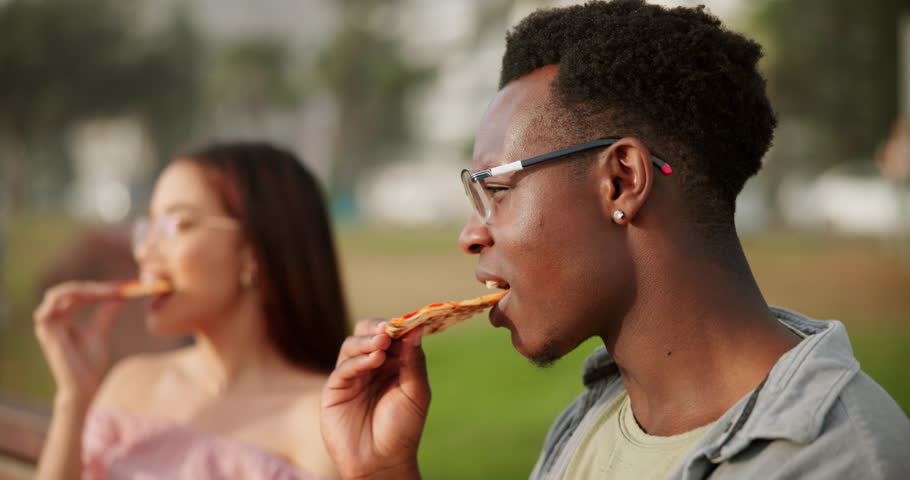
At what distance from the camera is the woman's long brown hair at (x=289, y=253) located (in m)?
3.15

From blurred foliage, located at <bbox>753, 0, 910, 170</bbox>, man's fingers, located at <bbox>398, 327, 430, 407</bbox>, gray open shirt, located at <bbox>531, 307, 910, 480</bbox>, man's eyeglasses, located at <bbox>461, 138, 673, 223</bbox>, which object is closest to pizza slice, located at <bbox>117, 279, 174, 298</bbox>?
man's fingers, located at <bbox>398, 327, 430, 407</bbox>

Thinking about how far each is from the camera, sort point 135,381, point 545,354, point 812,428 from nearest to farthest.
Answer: point 812,428 < point 545,354 < point 135,381

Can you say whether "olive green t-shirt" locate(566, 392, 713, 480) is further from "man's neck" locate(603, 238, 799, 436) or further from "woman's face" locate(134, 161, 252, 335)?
"woman's face" locate(134, 161, 252, 335)

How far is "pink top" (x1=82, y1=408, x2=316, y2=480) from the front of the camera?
9.53 feet

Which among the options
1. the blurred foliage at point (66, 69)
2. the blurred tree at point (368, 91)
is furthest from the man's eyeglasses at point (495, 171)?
the blurred foliage at point (66, 69)

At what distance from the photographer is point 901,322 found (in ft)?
19.0

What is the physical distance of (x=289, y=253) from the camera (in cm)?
315

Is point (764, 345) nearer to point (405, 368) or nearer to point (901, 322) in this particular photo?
point (405, 368)

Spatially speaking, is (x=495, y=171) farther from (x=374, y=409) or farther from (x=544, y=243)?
(x=374, y=409)

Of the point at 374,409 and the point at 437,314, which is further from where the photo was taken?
the point at 374,409

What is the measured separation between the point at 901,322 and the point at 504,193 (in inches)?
198

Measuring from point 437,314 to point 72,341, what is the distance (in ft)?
7.51

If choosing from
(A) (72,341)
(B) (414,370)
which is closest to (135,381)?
(A) (72,341)

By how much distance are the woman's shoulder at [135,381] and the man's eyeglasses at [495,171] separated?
2.13 meters
